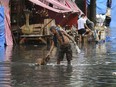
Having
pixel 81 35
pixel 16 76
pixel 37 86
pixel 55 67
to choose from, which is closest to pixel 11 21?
pixel 81 35

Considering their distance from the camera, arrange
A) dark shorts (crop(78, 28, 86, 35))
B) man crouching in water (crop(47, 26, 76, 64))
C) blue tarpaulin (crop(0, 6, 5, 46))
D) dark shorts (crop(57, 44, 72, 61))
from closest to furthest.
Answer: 1. man crouching in water (crop(47, 26, 76, 64))
2. dark shorts (crop(57, 44, 72, 61))
3. blue tarpaulin (crop(0, 6, 5, 46))
4. dark shorts (crop(78, 28, 86, 35))

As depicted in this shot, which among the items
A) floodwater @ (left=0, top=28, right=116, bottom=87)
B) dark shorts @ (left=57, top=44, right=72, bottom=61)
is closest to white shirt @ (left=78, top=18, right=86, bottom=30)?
floodwater @ (left=0, top=28, right=116, bottom=87)

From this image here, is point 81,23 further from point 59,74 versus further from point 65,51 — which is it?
point 59,74

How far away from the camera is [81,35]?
3077 centimetres

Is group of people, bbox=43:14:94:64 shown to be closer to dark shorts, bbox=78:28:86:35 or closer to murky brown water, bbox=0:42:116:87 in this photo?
murky brown water, bbox=0:42:116:87

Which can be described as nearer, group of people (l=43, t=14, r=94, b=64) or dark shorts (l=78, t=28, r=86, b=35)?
group of people (l=43, t=14, r=94, b=64)

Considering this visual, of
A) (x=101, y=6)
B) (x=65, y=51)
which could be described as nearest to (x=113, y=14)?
(x=101, y=6)

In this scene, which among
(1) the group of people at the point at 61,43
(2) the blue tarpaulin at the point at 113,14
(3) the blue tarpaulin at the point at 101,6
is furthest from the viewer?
(2) the blue tarpaulin at the point at 113,14

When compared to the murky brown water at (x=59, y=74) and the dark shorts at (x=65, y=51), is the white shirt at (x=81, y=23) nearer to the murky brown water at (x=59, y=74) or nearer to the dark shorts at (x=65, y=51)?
the murky brown water at (x=59, y=74)

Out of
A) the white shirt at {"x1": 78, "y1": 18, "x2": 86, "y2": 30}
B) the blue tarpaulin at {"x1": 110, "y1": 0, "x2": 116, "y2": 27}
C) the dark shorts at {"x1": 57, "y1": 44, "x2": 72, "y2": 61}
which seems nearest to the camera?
the dark shorts at {"x1": 57, "y1": 44, "x2": 72, "y2": 61}

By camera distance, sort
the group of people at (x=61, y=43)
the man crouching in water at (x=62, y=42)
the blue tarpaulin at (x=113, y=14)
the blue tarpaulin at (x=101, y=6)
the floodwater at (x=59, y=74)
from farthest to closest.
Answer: the blue tarpaulin at (x=113, y=14)
the blue tarpaulin at (x=101, y=6)
the man crouching in water at (x=62, y=42)
the group of people at (x=61, y=43)
the floodwater at (x=59, y=74)

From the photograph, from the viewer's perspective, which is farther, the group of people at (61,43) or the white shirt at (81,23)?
the white shirt at (81,23)

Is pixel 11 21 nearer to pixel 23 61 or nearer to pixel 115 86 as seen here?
pixel 23 61

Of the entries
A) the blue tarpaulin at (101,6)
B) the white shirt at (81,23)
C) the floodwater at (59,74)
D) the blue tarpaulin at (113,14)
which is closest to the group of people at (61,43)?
the floodwater at (59,74)
